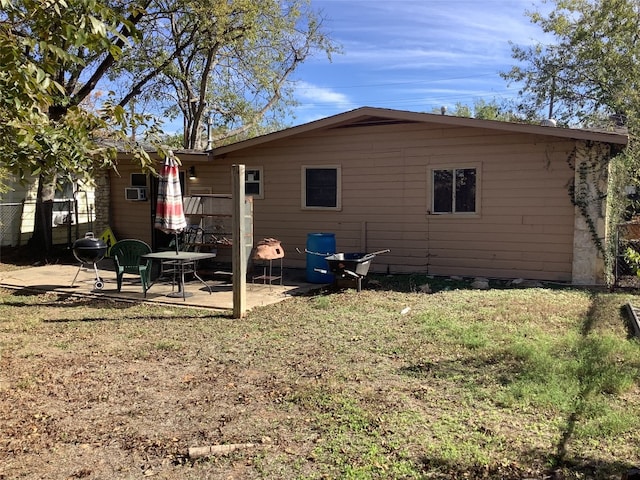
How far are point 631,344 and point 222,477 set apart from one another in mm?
4253

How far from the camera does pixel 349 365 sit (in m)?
4.65

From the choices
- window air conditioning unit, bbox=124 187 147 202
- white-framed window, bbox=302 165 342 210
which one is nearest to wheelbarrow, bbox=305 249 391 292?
white-framed window, bbox=302 165 342 210

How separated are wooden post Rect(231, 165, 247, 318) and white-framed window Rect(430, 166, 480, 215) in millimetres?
4367

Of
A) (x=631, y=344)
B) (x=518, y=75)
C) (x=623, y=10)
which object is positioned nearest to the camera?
(x=631, y=344)

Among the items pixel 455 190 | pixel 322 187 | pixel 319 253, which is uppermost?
pixel 322 187

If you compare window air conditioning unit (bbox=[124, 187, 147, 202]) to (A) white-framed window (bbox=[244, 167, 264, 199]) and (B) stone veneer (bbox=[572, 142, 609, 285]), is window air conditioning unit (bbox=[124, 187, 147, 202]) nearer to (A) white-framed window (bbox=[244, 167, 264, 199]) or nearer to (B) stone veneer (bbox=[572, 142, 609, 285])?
(A) white-framed window (bbox=[244, 167, 264, 199])

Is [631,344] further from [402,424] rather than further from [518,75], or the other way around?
[518,75]

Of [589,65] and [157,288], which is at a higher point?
[589,65]

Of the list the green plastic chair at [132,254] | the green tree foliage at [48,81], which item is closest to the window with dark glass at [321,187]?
the green plastic chair at [132,254]

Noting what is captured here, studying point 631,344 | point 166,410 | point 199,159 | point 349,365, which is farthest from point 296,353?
point 199,159

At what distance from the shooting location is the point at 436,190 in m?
9.58

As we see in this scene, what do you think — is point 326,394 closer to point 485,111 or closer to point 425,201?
point 425,201

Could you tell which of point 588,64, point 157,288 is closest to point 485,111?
point 588,64

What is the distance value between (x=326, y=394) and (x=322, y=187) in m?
7.04
